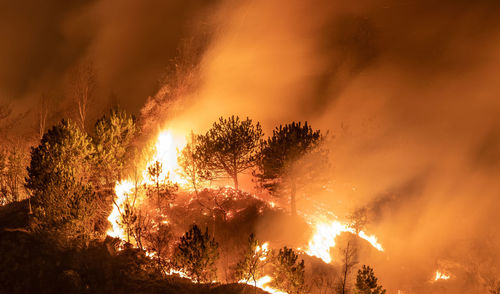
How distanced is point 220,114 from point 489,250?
243 feet

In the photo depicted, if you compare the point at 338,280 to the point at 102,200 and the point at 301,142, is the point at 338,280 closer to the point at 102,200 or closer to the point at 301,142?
the point at 301,142

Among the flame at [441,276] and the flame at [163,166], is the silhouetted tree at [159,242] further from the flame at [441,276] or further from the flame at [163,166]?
the flame at [441,276]

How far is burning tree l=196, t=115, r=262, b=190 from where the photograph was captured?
4909cm

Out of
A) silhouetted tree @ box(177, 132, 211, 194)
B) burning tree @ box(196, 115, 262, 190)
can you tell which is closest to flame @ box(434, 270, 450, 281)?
burning tree @ box(196, 115, 262, 190)

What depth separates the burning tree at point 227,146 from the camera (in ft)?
161

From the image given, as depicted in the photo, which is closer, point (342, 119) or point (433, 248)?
point (433, 248)

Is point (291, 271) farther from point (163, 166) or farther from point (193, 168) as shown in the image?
point (163, 166)

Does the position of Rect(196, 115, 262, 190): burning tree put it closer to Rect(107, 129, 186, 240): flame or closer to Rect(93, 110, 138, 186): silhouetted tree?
Rect(107, 129, 186, 240): flame

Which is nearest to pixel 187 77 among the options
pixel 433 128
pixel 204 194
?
pixel 204 194

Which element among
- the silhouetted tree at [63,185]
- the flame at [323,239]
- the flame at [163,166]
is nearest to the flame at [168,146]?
the flame at [163,166]

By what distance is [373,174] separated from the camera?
91.7 m

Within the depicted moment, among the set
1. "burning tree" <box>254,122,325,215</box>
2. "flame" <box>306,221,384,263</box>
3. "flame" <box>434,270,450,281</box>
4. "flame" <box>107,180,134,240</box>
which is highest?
"burning tree" <box>254,122,325,215</box>

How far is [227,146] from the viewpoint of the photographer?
49000 millimetres

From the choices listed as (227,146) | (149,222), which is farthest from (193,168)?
(149,222)
